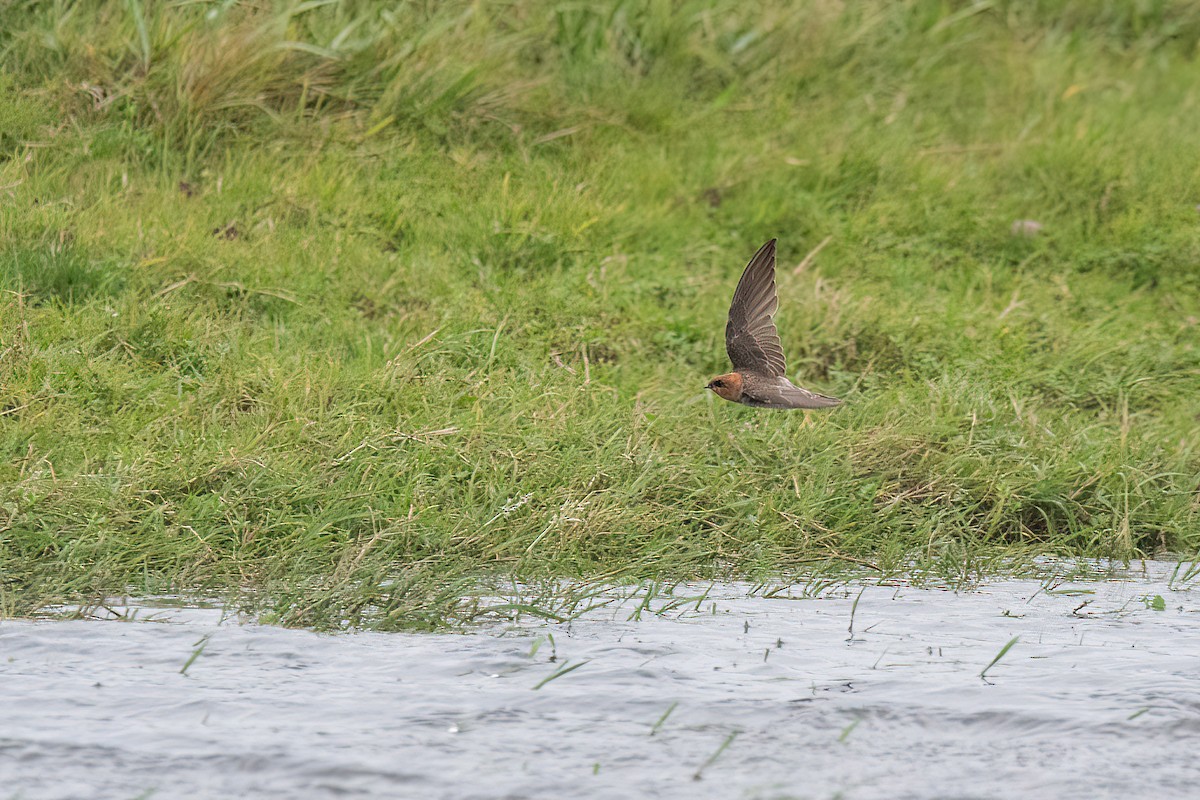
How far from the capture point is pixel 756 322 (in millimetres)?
5355

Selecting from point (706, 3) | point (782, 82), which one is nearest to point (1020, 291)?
point (782, 82)

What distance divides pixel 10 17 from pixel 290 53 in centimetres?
138

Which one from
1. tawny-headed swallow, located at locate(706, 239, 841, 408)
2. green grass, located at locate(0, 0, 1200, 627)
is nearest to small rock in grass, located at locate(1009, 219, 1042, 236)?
green grass, located at locate(0, 0, 1200, 627)

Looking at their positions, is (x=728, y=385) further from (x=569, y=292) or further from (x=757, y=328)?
(x=569, y=292)

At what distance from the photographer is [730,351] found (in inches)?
210

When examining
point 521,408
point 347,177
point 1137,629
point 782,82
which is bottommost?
point 1137,629

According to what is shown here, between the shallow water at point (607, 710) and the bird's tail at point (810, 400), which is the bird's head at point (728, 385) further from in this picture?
the shallow water at point (607, 710)

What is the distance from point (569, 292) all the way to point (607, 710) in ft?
10.9

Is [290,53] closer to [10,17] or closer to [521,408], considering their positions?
[10,17]

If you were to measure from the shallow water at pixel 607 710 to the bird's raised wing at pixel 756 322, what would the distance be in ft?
4.43

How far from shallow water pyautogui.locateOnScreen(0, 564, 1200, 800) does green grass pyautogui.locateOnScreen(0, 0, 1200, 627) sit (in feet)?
1.28

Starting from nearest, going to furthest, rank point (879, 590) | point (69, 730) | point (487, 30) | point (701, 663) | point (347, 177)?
point (69, 730)
point (701, 663)
point (879, 590)
point (347, 177)
point (487, 30)

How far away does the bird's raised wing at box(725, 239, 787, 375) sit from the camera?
5277 mm

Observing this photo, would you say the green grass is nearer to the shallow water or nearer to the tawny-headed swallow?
the tawny-headed swallow
